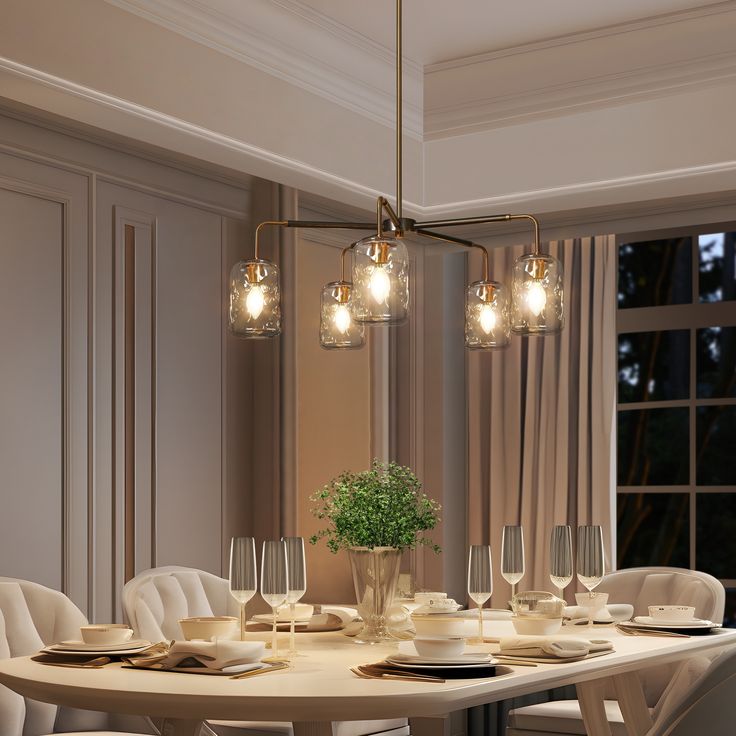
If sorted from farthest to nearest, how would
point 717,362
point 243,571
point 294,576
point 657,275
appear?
point 657,275, point 717,362, point 294,576, point 243,571

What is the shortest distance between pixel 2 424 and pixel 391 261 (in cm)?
151

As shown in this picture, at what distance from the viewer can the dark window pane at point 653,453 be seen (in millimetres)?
6809

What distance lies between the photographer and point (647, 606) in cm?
379

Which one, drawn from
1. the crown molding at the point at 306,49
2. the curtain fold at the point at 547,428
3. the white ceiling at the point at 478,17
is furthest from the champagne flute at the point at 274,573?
the curtain fold at the point at 547,428

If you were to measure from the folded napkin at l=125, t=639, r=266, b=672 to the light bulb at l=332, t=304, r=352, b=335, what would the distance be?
1.03 meters

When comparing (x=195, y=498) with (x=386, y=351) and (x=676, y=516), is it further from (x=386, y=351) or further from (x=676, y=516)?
(x=676, y=516)

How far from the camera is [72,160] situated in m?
3.90

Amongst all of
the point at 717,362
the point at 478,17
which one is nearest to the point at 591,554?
the point at 478,17

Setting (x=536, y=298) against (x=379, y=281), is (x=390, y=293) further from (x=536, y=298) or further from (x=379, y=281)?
(x=536, y=298)

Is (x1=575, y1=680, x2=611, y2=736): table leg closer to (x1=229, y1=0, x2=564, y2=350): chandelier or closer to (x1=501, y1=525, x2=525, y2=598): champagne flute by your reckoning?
(x1=501, y1=525, x2=525, y2=598): champagne flute

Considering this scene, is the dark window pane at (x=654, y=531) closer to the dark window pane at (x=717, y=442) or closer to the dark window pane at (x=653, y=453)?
the dark window pane at (x=653, y=453)

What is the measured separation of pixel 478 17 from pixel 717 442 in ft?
10.9

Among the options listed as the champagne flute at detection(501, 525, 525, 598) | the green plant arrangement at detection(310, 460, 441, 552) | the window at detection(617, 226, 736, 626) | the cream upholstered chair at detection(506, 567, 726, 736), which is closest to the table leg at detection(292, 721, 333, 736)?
the green plant arrangement at detection(310, 460, 441, 552)

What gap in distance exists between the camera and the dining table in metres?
2.04
